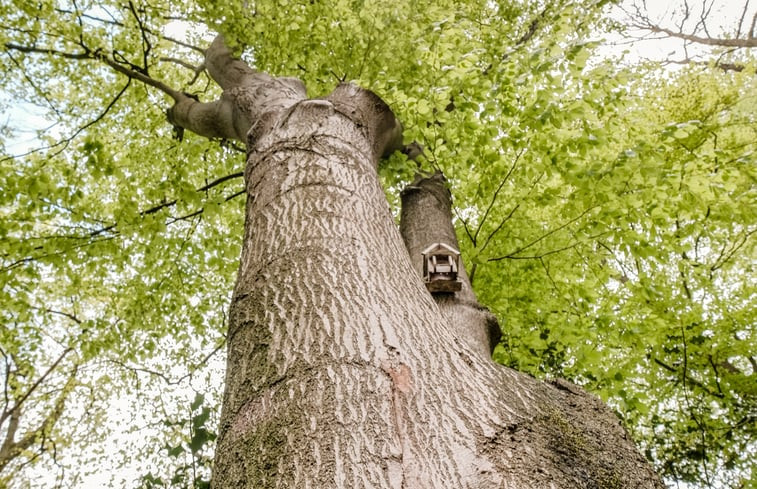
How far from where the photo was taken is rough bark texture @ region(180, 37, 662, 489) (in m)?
1.15

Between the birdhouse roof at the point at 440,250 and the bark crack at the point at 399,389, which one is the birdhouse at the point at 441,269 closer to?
the birdhouse roof at the point at 440,250

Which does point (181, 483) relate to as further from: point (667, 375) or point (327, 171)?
point (667, 375)

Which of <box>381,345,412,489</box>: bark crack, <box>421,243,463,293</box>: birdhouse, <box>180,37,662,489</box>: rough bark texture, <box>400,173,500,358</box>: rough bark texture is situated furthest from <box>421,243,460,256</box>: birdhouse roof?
<box>381,345,412,489</box>: bark crack

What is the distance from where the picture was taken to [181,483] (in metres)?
3.81

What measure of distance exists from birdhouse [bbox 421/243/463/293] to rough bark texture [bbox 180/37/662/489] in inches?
34.5

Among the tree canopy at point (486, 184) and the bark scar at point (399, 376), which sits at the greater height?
the tree canopy at point (486, 184)

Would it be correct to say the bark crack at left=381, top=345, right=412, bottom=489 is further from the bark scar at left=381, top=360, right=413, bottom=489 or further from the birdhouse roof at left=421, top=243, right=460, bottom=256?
the birdhouse roof at left=421, top=243, right=460, bottom=256

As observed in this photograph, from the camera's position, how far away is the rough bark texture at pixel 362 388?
115 centimetres

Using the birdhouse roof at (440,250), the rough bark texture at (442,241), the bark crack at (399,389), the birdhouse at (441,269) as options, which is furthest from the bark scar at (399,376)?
the birdhouse roof at (440,250)

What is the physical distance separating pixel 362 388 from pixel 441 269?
188cm

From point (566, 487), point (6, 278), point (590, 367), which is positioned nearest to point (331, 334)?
point (566, 487)

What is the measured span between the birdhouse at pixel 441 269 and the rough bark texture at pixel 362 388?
2.87ft

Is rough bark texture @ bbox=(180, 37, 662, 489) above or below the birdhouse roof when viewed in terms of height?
below

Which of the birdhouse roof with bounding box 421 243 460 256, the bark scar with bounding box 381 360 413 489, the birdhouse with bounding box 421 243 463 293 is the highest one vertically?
the birdhouse roof with bounding box 421 243 460 256
